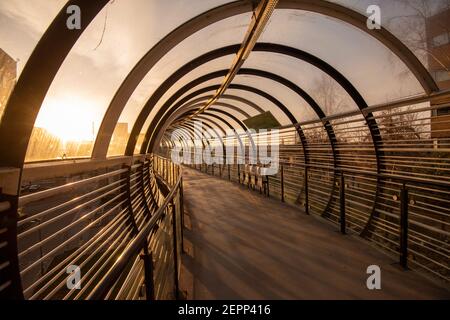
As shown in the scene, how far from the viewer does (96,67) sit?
13.2ft

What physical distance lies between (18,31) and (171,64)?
4108 mm

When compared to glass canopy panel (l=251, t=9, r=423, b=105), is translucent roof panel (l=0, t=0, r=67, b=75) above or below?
below

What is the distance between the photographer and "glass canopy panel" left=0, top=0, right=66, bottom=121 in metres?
2.37

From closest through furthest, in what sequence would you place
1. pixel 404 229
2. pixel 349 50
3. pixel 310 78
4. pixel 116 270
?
1. pixel 116 270
2. pixel 404 229
3. pixel 349 50
4. pixel 310 78

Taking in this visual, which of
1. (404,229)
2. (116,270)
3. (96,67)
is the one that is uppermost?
(96,67)

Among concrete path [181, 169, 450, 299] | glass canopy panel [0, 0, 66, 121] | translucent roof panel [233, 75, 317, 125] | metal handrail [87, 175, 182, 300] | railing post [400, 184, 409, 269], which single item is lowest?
concrete path [181, 169, 450, 299]

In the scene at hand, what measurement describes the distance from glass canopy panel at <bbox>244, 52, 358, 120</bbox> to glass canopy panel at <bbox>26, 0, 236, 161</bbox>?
3311 mm

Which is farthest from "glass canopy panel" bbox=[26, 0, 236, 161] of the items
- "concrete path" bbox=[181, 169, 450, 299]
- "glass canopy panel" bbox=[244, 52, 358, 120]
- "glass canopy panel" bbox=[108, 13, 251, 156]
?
"glass canopy panel" bbox=[244, 52, 358, 120]

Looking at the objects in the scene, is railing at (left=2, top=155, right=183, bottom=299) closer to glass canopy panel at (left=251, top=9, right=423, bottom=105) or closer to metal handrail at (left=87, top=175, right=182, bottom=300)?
metal handrail at (left=87, top=175, right=182, bottom=300)

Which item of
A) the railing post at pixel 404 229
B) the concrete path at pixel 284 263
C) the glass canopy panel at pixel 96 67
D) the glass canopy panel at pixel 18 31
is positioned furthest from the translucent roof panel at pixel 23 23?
the railing post at pixel 404 229

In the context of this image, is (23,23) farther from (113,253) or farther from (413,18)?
(413,18)

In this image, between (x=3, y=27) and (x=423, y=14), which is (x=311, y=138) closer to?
(x=423, y=14)

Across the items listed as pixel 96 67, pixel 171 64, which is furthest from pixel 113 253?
pixel 171 64

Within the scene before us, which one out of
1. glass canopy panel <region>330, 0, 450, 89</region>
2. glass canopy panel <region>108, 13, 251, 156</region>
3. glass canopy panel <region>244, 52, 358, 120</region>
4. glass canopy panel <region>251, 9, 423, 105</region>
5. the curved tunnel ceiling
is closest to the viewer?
the curved tunnel ceiling
